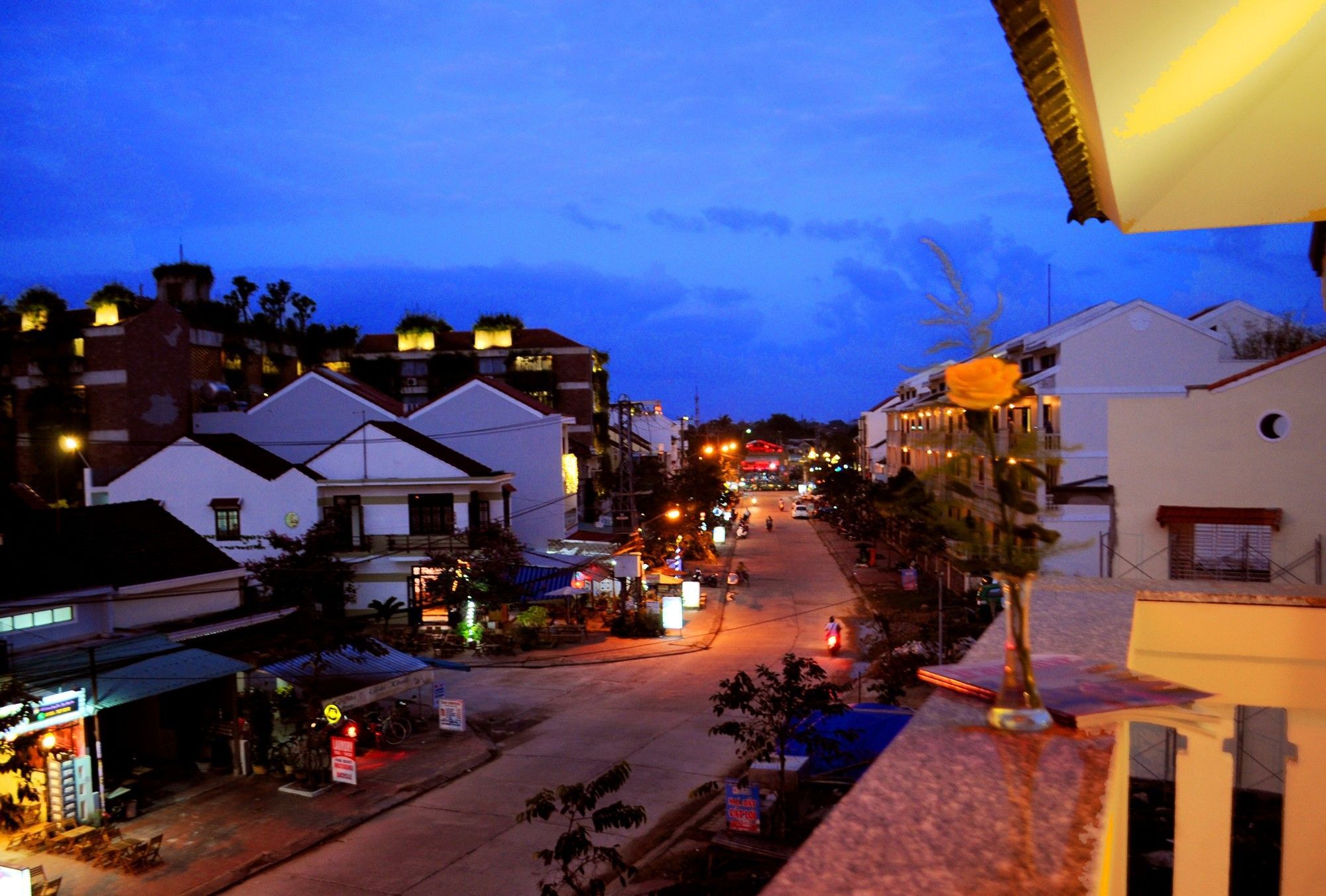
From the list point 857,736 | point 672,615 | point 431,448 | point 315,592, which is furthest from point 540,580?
point 857,736

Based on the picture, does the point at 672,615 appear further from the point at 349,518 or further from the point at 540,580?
the point at 349,518

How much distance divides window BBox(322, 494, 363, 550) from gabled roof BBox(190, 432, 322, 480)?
1.07 meters

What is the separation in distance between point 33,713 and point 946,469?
12.1 meters

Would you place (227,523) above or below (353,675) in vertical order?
above

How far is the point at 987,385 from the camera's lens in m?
2.01

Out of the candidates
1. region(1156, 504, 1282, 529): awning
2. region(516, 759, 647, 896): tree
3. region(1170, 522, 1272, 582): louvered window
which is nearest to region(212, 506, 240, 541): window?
region(516, 759, 647, 896): tree

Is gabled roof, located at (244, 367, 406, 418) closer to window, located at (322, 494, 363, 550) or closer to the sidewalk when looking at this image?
window, located at (322, 494, 363, 550)

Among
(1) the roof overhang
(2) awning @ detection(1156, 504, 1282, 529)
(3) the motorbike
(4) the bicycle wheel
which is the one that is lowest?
(3) the motorbike

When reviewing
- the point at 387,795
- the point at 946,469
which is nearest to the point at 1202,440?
the point at 946,469

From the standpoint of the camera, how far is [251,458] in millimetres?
27000

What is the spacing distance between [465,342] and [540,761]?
3832 centimetres

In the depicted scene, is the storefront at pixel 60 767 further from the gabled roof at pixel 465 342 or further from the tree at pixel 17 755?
the gabled roof at pixel 465 342

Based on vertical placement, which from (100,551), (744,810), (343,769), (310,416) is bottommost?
(343,769)

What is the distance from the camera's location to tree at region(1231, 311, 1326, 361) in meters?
27.8
